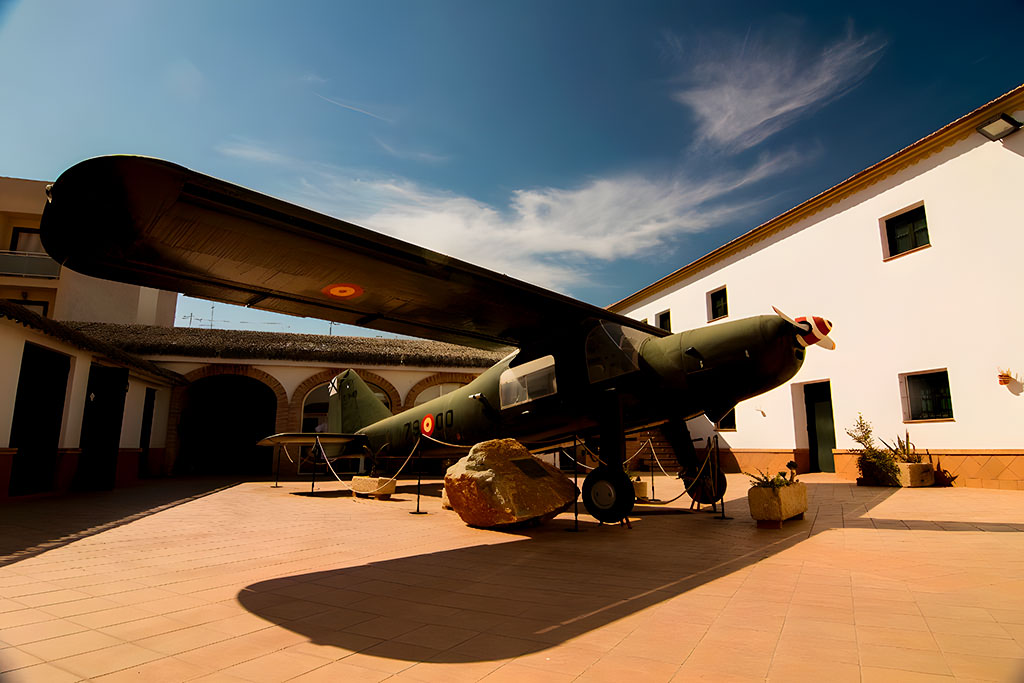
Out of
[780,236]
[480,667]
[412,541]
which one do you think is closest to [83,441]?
[412,541]

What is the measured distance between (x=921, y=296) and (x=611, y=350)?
9351 mm

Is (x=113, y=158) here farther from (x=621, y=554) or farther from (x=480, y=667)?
(x=621, y=554)

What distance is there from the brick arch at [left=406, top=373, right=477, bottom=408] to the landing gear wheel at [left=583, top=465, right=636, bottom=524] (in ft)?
48.5

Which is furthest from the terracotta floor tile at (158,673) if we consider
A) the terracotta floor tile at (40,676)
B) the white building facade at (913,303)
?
the white building facade at (913,303)

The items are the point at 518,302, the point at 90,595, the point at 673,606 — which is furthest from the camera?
the point at 518,302

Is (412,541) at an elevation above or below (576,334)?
below

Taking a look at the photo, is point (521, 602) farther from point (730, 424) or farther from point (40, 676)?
point (730, 424)

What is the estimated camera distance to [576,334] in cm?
801

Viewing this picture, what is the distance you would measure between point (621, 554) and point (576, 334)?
352cm

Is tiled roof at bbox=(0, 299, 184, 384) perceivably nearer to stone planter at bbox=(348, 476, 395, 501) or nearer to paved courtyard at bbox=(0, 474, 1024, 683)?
paved courtyard at bbox=(0, 474, 1024, 683)

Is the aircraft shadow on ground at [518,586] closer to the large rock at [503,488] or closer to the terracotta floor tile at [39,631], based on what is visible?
the large rock at [503,488]

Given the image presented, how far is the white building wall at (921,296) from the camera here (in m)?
10.6

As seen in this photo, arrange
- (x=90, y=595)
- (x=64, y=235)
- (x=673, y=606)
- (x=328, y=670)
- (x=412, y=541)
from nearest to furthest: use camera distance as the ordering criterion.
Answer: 1. (x=328, y=670)
2. (x=673, y=606)
3. (x=90, y=595)
4. (x=64, y=235)
5. (x=412, y=541)

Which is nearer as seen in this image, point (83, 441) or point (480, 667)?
point (480, 667)
